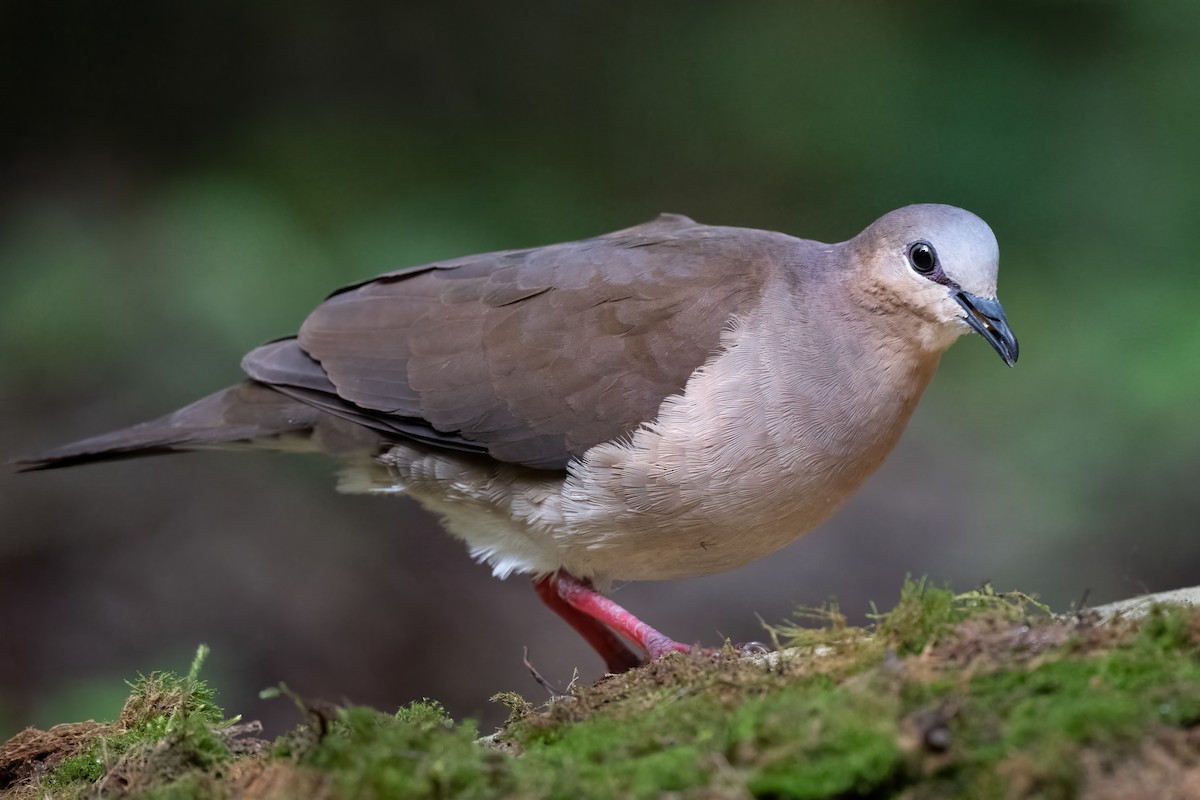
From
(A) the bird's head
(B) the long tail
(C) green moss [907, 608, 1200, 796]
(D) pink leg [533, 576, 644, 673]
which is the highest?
(B) the long tail

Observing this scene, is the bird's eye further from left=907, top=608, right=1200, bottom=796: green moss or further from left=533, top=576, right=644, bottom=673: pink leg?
left=533, top=576, right=644, bottom=673: pink leg

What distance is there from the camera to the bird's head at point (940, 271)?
2873mm

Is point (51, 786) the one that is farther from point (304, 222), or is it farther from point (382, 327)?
point (304, 222)

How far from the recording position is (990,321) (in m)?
2.85

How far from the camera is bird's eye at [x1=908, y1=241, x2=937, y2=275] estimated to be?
2953 millimetres

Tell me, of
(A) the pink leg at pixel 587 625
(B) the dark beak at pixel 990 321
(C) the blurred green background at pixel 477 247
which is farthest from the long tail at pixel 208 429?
(B) the dark beak at pixel 990 321

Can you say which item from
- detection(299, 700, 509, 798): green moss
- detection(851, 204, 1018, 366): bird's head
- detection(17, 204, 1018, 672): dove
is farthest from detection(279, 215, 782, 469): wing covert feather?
detection(299, 700, 509, 798): green moss

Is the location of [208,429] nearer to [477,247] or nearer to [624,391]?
[624,391]

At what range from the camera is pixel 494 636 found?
554cm

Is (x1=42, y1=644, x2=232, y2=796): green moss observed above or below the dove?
below

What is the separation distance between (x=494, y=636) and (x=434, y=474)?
7.40 feet

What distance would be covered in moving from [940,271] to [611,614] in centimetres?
143

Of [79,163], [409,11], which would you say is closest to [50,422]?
[79,163]

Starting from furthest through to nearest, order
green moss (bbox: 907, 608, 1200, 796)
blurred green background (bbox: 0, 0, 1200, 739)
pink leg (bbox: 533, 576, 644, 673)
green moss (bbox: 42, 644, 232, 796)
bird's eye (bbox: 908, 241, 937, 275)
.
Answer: blurred green background (bbox: 0, 0, 1200, 739), pink leg (bbox: 533, 576, 644, 673), bird's eye (bbox: 908, 241, 937, 275), green moss (bbox: 42, 644, 232, 796), green moss (bbox: 907, 608, 1200, 796)
